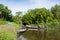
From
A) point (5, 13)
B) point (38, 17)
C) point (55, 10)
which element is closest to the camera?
point (5, 13)

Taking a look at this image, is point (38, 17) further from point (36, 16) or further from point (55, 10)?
point (55, 10)

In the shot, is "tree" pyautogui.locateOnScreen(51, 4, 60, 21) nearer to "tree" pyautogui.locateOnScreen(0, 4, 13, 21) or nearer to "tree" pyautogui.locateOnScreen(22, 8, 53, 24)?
"tree" pyautogui.locateOnScreen(22, 8, 53, 24)

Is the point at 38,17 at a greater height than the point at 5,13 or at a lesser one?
lesser

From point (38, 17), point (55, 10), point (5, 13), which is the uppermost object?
point (55, 10)

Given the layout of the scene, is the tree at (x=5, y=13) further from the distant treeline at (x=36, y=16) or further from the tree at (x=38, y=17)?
the tree at (x=38, y=17)

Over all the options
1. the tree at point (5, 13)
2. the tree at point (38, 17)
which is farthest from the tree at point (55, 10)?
the tree at point (5, 13)

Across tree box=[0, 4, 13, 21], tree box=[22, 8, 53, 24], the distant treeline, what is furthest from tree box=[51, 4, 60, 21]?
tree box=[0, 4, 13, 21]

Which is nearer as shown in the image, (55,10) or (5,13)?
(5,13)

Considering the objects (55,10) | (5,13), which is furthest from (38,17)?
(5,13)

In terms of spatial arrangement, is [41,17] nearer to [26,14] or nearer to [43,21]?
[43,21]

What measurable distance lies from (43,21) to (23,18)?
34.6ft

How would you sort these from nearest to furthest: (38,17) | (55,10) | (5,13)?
(5,13), (55,10), (38,17)

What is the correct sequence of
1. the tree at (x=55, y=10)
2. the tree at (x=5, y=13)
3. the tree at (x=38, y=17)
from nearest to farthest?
the tree at (x=5, y=13), the tree at (x=38, y=17), the tree at (x=55, y=10)

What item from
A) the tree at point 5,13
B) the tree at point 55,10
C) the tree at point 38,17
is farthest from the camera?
the tree at point 55,10
